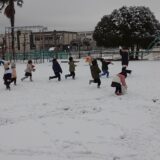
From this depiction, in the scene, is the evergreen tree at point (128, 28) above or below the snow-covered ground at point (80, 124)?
above

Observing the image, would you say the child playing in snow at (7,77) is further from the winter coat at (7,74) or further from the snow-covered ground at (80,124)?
the snow-covered ground at (80,124)

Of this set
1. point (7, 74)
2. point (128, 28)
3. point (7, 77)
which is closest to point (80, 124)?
point (7, 77)

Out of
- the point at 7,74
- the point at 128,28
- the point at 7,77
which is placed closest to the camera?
the point at 7,77

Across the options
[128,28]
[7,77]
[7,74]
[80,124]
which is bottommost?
[80,124]

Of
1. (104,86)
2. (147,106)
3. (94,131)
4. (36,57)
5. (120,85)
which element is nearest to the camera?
(94,131)

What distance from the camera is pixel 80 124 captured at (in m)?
10.3

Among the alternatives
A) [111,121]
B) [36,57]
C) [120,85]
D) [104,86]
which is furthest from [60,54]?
[111,121]

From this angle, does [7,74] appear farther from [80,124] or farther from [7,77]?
[80,124]

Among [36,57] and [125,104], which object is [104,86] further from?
[36,57]

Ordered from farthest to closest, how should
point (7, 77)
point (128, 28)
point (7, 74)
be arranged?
point (128, 28)
point (7, 74)
point (7, 77)

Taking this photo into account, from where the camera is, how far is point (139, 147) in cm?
827

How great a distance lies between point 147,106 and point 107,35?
31638 mm

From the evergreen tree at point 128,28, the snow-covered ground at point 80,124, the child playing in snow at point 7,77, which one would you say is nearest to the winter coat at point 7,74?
the child playing in snow at point 7,77

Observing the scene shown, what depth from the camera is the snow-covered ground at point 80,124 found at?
26.4ft
